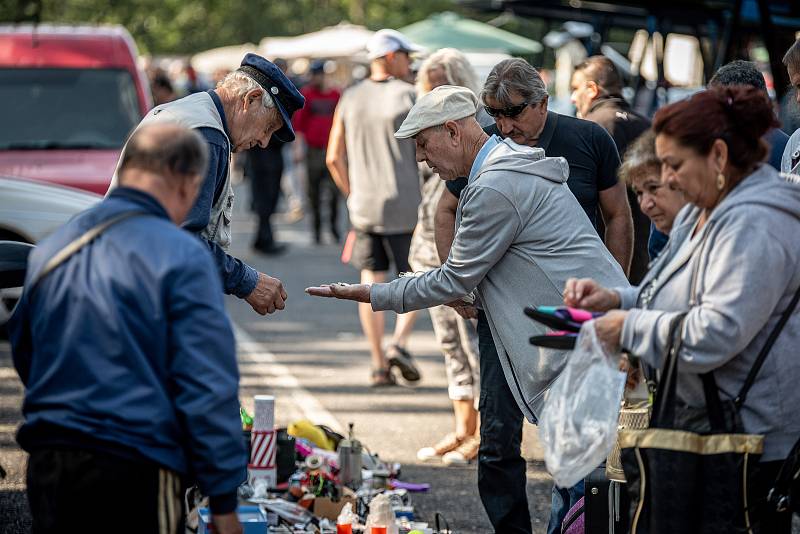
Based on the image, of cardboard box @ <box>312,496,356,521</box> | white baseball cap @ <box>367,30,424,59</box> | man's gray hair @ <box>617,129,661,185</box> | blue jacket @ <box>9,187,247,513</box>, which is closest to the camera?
blue jacket @ <box>9,187,247,513</box>

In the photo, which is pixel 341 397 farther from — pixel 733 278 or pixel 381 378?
pixel 733 278

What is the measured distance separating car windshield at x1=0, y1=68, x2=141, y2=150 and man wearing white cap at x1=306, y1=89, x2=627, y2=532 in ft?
23.9

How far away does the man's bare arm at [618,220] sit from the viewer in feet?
20.0

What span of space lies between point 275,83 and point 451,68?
238 cm

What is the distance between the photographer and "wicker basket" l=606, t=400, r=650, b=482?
4652mm

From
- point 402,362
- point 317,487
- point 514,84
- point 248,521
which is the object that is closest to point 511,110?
point 514,84

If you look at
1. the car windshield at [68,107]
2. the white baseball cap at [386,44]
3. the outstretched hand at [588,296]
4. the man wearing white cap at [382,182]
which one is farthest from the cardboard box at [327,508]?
the car windshield at [68,107]

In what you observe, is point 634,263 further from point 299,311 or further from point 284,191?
point 284,191

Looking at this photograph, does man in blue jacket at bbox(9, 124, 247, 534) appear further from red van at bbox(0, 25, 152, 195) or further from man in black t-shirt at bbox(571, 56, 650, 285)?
red van at bbox(0, 25, 152, 195)

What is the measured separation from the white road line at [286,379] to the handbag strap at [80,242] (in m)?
4.56

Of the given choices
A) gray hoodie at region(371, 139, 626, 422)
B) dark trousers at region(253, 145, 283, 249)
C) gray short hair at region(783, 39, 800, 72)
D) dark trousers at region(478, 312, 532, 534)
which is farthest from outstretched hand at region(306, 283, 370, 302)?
dark trousers at region(253, 145, 283, 249)

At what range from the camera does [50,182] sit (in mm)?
11055

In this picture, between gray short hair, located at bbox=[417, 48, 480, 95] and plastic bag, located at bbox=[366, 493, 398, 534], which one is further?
gray short hair, located at bbox=[417, 48, 480, 95]

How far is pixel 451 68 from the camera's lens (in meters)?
7.31
